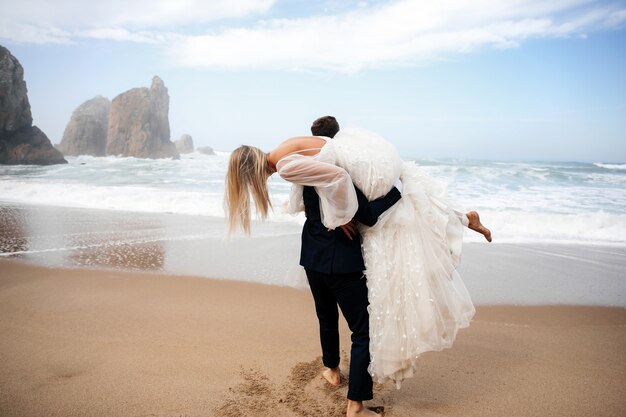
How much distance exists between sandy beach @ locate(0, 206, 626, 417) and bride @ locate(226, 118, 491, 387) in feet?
2.25

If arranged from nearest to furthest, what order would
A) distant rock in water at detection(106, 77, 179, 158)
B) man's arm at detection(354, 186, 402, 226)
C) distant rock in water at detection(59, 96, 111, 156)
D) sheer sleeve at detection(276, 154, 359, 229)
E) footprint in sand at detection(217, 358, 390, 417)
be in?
sheer sleeve at detection(276, 154, 359, 229) → man's arm at detection(354, 186, 402, 226) → footprint in sand at detection(217, 358, 390, 417) → distant rock in water at detection(59, 96, 111, 156) → distant rock in water at detection(106, 77, 179, 158)

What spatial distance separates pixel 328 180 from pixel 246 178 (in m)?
0.55

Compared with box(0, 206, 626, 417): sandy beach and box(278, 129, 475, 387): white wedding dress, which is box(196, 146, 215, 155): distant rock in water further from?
box(278, 129, 475, 387): white wedding dress

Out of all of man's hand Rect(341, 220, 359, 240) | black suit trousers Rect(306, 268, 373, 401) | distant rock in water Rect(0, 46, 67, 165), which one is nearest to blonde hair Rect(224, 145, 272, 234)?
man's hand Rect(341, 220, 359, 240)

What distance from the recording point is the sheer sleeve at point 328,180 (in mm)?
2236

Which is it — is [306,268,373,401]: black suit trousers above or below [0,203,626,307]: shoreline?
above

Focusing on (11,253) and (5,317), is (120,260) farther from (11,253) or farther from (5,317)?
(5,317)

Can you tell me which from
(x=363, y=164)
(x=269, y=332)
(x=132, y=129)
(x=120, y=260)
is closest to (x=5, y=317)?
(x=120, y=260)

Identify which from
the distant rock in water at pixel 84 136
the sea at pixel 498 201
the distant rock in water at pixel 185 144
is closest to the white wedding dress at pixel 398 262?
the sea at pixel 498 201

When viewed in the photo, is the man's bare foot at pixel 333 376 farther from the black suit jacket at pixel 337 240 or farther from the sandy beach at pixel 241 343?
the black suit jacket at pixel 337 240

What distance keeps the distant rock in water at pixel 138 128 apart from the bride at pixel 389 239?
7511 cm

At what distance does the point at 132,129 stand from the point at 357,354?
78.4 metres

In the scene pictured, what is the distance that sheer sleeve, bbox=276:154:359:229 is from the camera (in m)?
2.24

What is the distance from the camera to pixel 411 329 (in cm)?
242
